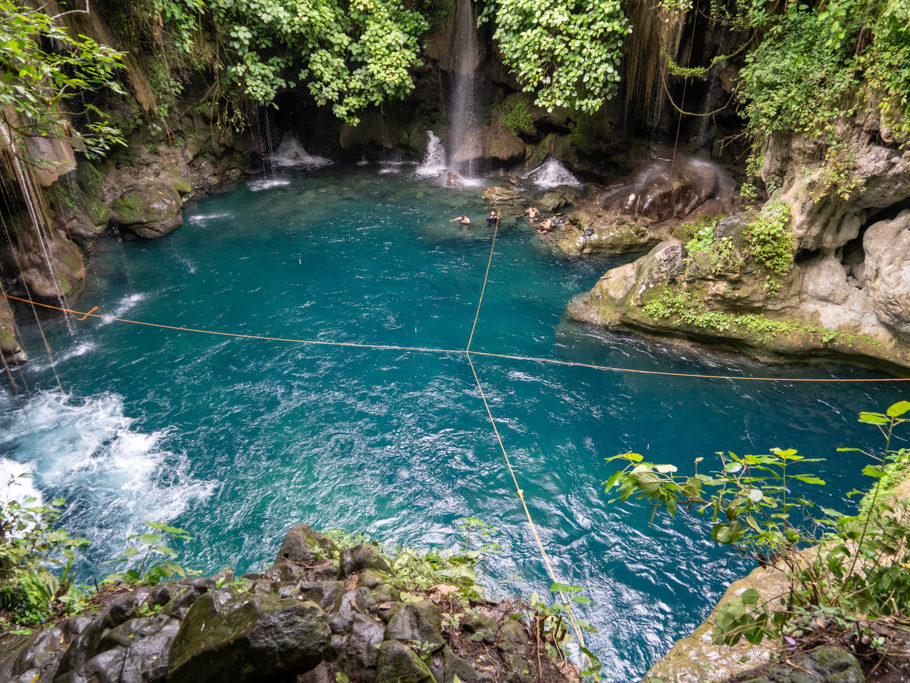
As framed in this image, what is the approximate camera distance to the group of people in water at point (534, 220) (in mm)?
12656

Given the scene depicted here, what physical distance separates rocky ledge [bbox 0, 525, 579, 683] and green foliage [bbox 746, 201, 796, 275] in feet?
23.9

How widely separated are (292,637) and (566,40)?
12358mm

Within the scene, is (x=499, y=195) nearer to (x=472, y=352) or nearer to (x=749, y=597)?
(x=472, y=352)

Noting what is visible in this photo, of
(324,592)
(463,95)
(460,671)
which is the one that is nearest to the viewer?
(460,671)

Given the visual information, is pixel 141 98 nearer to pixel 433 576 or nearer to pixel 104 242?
pixel 104 242

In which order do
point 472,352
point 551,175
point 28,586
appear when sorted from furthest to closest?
point 551,175, point 472,352, point 28,586

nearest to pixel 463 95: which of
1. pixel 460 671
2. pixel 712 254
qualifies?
pixel 712 254

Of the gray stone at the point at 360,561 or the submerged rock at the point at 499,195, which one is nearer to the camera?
the gray stone at the point at 360,561

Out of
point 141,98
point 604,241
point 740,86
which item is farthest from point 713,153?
point 141,98

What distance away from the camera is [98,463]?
21.6 ft

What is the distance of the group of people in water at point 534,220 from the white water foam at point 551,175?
2246 millimetres

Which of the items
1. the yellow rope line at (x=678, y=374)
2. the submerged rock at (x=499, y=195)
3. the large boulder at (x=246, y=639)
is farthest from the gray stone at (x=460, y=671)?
the submerged rock at (x=499, y=195)

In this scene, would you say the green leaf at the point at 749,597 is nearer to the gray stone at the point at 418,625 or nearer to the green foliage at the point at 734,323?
the gray stone at the point at 418,625

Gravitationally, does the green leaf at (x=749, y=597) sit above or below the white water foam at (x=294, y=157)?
below
